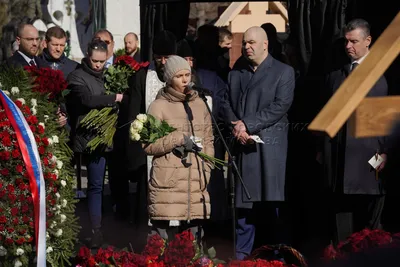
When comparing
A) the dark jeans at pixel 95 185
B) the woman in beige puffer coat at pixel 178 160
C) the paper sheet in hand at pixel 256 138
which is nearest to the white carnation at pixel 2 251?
the woman in beige puffer coat at pixel 178 160

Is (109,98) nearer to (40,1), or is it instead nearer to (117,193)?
(117,193)

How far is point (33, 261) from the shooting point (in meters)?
7.18

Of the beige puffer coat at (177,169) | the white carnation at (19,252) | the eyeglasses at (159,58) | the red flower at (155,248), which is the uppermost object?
the eyeglasses at (159,58)

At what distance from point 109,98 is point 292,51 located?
177 cm

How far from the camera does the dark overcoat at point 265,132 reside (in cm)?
816

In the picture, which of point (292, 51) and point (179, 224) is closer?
point (179, 224)

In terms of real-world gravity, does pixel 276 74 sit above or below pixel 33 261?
above

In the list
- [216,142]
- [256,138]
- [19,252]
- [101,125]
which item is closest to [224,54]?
[101,125]

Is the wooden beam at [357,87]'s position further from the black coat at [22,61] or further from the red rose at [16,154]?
the black coat at [22,61]

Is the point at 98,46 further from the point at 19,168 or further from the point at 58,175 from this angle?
the point at 19,168

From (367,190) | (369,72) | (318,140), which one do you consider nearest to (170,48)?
(318,140)

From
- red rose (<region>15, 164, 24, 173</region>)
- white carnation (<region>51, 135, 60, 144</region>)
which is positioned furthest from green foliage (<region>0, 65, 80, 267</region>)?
red rose (<region>15, 164, 24, 173</region>)

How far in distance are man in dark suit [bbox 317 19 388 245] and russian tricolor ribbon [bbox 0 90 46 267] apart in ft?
7.62

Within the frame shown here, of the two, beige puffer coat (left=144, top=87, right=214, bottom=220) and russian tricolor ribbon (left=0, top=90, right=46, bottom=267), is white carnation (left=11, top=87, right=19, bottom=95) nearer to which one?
russian tricolor ribbon (left=0, top=90, right=46, bottom=267)
